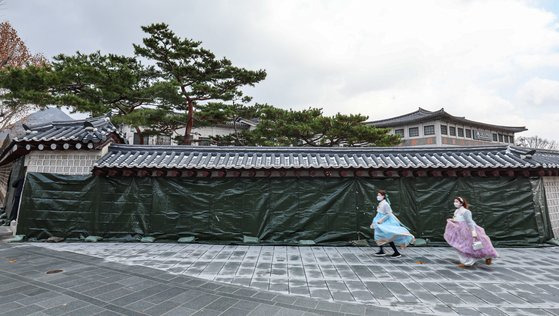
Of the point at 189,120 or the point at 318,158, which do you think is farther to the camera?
the point at 189,120

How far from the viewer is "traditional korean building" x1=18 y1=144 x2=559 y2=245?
7.89 metres

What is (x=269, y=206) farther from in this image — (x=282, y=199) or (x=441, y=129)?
(x=441, y=129)

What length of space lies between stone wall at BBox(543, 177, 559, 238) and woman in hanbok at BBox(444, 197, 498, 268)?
14.2 feet

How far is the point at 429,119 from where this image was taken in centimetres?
3228

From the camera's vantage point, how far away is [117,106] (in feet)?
49.7

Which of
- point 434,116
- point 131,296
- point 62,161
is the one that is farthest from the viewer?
point 434,116

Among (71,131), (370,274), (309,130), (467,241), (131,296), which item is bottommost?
(370,274)

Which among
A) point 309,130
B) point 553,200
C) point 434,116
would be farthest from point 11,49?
point 434,116

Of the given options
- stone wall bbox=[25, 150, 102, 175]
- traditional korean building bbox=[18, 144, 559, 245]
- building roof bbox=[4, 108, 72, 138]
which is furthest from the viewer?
building roof bbox=[4, 108, 72, 138]

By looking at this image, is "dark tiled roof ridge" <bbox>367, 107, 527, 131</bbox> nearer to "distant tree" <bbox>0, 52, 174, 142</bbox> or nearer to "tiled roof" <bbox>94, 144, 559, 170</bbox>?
"tiled roof" <bbox>94, 144, 559, 170</bbox>

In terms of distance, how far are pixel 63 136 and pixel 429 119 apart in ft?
116

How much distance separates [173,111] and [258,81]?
18.8ft

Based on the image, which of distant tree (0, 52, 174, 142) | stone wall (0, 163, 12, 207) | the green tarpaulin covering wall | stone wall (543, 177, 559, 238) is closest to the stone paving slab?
the green tarpaulin covering wall

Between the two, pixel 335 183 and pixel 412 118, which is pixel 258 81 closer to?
pixel 335 183
